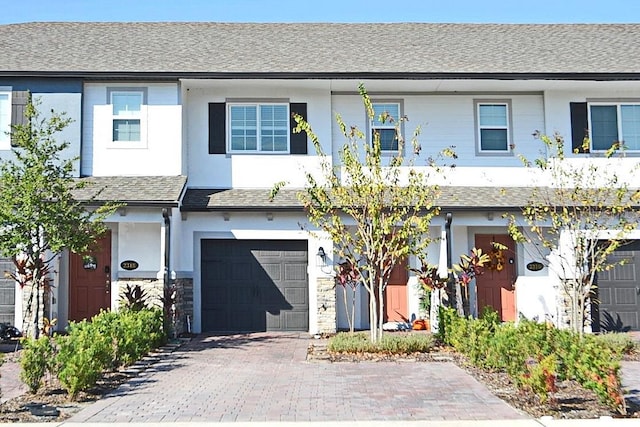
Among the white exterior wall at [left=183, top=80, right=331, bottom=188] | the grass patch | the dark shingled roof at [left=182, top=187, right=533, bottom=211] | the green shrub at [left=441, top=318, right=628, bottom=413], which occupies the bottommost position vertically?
the grass patch

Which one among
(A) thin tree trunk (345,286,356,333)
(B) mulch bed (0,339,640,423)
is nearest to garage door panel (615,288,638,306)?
(A) thin tree trunk (345,286,356,333)

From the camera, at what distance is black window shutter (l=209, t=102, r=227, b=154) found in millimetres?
16828

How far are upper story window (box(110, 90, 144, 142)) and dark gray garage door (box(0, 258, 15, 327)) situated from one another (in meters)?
3.76

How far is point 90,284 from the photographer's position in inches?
653

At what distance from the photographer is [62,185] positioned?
12562mm

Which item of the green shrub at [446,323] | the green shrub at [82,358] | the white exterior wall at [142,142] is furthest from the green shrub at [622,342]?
the white exterior wall at [142,142]

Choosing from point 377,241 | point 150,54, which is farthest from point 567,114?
point 150,54

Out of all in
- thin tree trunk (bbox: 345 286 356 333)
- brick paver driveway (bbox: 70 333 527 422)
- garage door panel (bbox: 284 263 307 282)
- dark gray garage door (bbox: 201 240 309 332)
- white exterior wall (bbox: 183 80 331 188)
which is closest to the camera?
brick paver driveway (bbox: 70 333 527 422)

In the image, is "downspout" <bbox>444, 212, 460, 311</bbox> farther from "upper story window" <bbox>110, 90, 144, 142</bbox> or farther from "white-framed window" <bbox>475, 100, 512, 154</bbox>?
"upper story window" <bbox>110, 90, 144, 142</bbox>

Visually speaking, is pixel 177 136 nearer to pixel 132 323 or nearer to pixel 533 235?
pixel 132 323

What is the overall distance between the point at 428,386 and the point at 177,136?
29.0 ft

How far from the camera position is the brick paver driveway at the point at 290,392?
27.3 ft

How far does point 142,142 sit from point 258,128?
278cm

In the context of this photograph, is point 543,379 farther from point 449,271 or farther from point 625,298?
point 625,298
